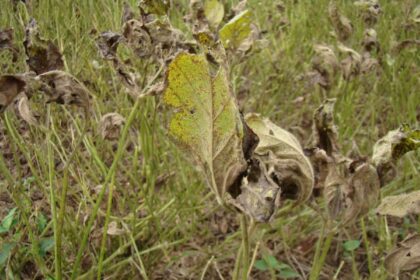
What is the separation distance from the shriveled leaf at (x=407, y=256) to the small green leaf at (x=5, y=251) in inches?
25.2

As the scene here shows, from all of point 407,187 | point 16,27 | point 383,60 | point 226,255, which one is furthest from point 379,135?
point 16,27

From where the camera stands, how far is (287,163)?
1.95ft

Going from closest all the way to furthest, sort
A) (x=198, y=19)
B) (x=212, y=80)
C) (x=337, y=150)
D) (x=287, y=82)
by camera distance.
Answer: (x=212, y=80) < (x=337, y=150) < (x=198, y=19) < (x=287, y=82)

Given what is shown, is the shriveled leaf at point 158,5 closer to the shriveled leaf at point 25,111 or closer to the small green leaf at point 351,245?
the shriveled leaf at point 25,111

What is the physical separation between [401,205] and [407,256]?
64 mm

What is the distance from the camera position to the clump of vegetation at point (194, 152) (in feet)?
1.86

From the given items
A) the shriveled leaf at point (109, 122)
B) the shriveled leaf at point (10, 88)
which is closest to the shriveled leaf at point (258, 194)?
the shriveled leaf at point (10, 88)

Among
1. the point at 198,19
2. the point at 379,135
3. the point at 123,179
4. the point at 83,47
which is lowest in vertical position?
the point at 379,135

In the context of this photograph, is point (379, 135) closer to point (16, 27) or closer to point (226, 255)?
point (226, 255)

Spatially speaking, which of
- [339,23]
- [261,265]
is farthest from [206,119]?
[339,23]

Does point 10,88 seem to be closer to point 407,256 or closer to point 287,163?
point 287,163

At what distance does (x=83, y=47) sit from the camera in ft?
4.27

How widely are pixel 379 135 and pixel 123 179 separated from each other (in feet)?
3.00

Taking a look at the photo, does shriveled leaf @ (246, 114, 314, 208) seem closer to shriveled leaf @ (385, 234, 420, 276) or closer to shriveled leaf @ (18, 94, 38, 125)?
shriveled leaf @ (385, 234, 420, 276)
